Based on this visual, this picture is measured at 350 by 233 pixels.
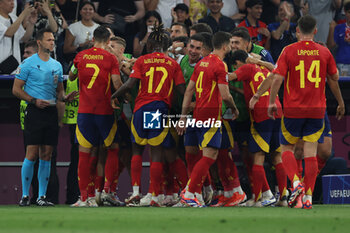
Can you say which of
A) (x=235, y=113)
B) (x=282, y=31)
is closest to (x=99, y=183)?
(x=235, y=113)

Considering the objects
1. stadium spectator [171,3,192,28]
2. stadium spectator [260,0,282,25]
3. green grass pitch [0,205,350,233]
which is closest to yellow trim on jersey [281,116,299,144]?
green grass pitch [0,205,350,233]

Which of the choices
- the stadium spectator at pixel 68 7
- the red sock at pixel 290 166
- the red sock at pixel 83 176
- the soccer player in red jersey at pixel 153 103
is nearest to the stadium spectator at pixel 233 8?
the stadium spectator at pixel 68 7

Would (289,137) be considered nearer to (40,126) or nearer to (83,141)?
(83,141)

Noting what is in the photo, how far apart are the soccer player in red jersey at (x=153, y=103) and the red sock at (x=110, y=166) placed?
402mm

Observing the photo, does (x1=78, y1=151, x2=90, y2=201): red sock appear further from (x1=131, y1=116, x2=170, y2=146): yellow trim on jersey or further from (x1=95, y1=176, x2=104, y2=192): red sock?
(x1=131, y1=116, x2=170, y2=146): yellow trim on jersey

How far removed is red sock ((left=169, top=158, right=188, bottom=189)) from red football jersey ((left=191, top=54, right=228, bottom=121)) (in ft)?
3.24

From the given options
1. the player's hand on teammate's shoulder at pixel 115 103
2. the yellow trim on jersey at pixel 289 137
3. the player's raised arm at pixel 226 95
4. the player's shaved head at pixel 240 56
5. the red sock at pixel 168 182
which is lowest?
the red sock at pixel 168 182

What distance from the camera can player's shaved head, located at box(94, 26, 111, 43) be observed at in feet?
31.2

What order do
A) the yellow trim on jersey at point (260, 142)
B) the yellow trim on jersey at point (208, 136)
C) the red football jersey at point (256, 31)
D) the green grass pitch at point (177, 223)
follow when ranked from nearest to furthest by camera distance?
the green grass pitch at point (177, 223) < the yellow trim on jersey at point (208, 136) < the yellow trim on jersey at point (260, 142) < the red football jersey at point (256, 31)

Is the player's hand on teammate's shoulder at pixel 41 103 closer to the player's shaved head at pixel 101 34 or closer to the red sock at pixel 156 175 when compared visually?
the player's shaved head at pixel 101 34

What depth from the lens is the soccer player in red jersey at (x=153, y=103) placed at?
938cm

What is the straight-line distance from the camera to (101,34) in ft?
31.2

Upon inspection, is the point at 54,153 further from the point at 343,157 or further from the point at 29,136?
the point at 343,157

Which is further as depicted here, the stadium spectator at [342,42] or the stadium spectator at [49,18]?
the stadium spectator at [342,42]
